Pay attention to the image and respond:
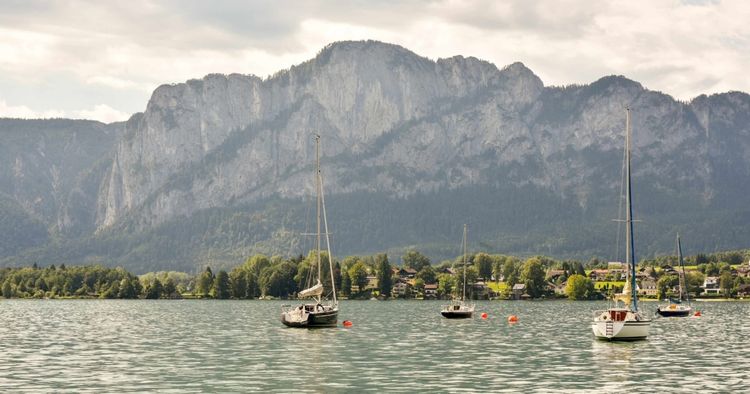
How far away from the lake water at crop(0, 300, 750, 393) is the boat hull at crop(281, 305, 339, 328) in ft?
8.72

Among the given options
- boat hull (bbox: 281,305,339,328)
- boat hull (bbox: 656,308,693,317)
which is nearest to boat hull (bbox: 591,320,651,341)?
boat hull (bbox: 281,305,339,328)

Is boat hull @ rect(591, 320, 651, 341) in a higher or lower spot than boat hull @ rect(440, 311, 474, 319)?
lower

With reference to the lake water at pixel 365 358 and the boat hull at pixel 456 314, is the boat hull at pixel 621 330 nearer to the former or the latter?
the lake water at pixel 365 358

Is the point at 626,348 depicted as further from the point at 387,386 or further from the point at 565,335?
the point at 387,386

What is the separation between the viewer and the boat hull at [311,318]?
13950cm

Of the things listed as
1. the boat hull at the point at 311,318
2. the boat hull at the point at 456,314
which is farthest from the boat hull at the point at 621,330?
the boat hull at the point at 456,314

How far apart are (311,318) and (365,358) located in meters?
45.2

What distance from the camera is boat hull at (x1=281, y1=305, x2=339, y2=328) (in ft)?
458

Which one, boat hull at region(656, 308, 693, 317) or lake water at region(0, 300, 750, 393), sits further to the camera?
boat hull at region(656, 308, 693, 317)

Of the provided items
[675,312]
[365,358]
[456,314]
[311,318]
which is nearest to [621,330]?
[365,358]

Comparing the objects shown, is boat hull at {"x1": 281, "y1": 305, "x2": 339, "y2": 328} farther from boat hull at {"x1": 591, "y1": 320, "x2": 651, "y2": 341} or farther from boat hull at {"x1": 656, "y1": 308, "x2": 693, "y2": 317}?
boat hull at {"x1": 656, "y1": 308, "x2": 693, "y2": 317}

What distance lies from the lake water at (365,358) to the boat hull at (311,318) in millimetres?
2657

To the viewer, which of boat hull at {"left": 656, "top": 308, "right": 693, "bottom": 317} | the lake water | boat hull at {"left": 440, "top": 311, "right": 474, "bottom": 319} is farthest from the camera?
boat hull at {"left": 656, "top": 308, "right": 693, "bottom": 317}

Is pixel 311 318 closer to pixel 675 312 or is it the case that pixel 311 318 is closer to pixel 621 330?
pixel 621 330
